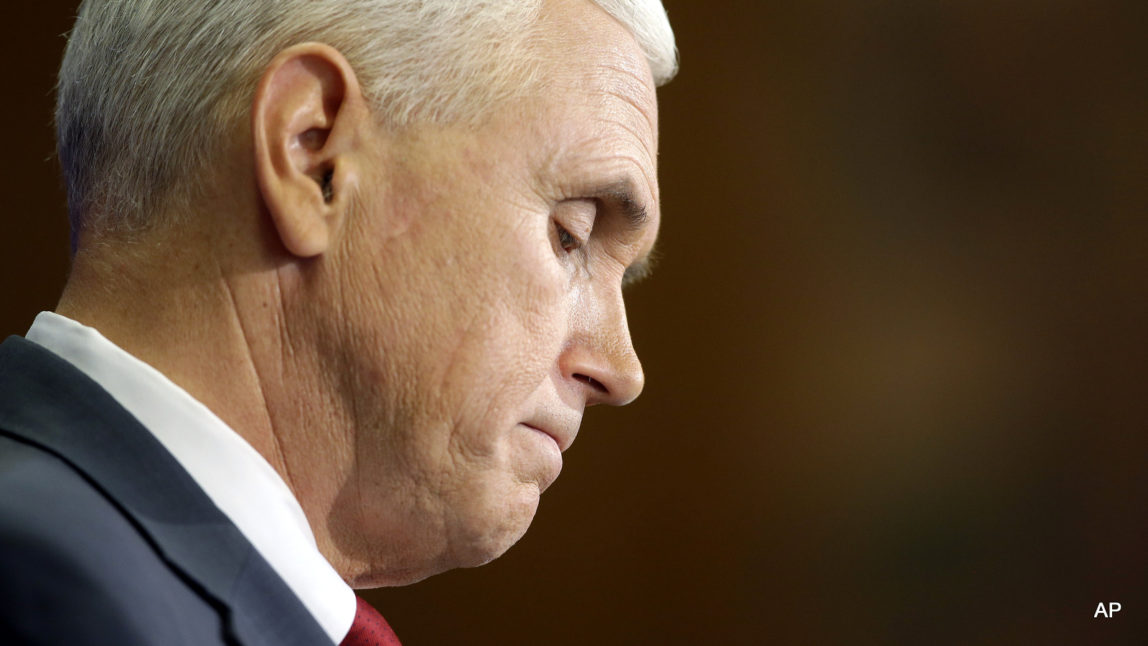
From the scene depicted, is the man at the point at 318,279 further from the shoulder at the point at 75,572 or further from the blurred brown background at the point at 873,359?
the blurred brown background at the point at 873,359

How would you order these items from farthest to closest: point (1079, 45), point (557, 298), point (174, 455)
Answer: point (1079, 45)
point (557, 298)
point (174, 455)

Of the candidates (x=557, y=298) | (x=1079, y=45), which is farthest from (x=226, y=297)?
(x=1079, y=45)

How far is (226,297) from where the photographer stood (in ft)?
2.29

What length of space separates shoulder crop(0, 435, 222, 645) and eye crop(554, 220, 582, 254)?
37 centimetres

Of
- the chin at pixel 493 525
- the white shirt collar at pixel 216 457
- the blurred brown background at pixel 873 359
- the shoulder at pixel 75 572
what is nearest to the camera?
the shoulder at pixel 75 572

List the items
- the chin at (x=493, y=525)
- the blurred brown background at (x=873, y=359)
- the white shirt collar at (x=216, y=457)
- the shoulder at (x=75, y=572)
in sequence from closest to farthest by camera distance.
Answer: the shoulder at (x=75, y=572), the white shirt collar at (x=216, y=457), the chin at (x=493, y=525), the blurred brown background at (x=873, y=359)

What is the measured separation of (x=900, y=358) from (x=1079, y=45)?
22.9 inches

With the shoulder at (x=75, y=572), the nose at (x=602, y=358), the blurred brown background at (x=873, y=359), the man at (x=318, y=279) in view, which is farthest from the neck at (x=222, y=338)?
the blurred brown background at (x=873, y=359)

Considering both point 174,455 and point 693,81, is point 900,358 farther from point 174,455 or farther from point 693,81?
point 174,455

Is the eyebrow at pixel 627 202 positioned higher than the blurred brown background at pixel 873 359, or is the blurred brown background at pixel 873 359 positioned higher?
the blurred brown background at pixel 873 359

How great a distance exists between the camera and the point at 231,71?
0.72 metres

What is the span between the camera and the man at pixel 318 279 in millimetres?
668

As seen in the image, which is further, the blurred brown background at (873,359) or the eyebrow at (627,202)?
the blurred brown background at (873,359)

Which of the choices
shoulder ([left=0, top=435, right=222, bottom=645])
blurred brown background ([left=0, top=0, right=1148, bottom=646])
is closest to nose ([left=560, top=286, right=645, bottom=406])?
shoulder ([left=0, top=435, right=222, bottom=645])
